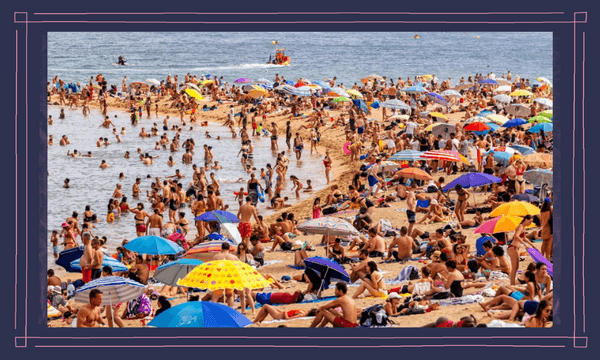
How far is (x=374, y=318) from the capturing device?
10188 mm

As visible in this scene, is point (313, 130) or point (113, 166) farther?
point (313, 130)

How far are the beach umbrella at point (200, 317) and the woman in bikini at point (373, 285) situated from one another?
3226mm

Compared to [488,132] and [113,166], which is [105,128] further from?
[488,132]

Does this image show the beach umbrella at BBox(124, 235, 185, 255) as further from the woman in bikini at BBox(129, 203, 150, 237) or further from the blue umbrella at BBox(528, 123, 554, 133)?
the blue umbrella at BBox(528, 123, 554, 133)

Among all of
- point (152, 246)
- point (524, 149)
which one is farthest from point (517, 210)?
point (524, 149)

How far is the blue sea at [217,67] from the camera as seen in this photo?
2556 cm

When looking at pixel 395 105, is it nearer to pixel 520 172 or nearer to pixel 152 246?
pixel 520 172

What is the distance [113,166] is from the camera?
2795 centimetres

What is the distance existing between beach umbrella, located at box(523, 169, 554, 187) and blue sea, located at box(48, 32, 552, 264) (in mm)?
7721

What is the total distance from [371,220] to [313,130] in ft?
50.6

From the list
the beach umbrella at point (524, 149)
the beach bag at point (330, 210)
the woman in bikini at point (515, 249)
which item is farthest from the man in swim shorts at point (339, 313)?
the beach umbrella at point (524, 149)

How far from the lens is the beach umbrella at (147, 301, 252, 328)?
28.6ft

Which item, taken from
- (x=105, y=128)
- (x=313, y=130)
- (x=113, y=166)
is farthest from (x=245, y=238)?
(x=105, y=128)

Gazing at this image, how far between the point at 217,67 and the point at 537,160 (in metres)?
57.4
